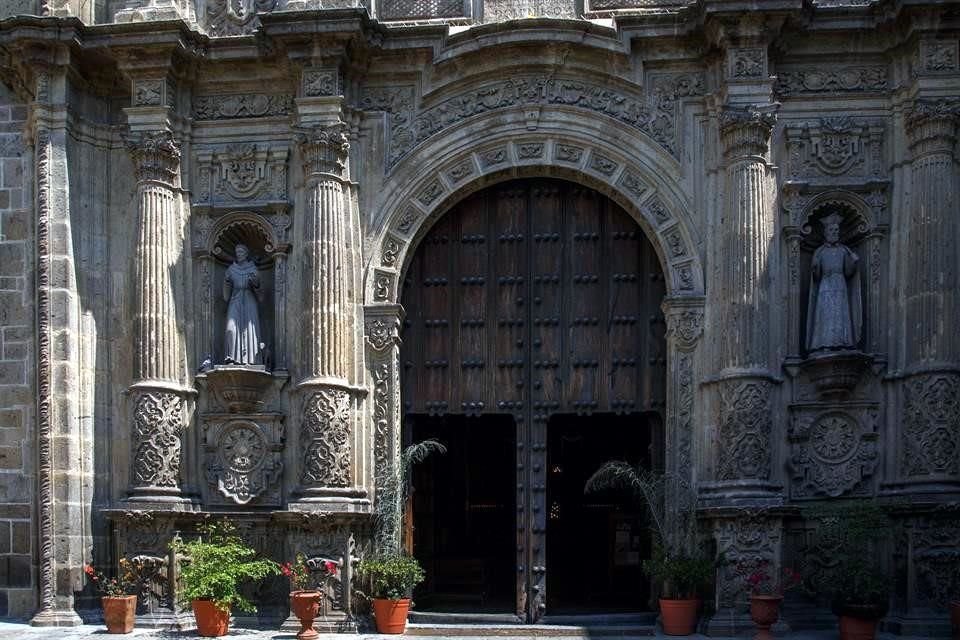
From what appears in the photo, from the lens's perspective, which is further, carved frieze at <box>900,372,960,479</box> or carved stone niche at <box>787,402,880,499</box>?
carved stone niche at <box>787,402,880,499</box>

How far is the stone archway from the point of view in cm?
1266

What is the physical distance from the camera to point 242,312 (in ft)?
43.0

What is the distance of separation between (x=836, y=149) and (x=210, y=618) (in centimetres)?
803

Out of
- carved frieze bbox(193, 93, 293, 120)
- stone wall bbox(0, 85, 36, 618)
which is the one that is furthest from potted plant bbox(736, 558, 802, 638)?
stone wall bbox(0, 85, 36, 618)

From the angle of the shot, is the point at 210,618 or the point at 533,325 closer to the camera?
the point at 210,618

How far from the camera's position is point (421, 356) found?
526 inches

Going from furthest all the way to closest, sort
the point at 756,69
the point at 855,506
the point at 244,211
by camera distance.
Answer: the point at 244,211, the point at 756,69, the point at 855,506

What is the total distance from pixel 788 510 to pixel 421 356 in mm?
4275

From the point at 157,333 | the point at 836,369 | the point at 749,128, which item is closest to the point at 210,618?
the point at 157,333

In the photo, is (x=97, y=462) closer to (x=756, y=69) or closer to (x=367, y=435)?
(x=367, y=435)

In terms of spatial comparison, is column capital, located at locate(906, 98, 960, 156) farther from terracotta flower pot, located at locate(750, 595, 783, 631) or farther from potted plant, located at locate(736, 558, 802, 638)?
terracotta flower pot, located at locate(750, 595, 783, 631)

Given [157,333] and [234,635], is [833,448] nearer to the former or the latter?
[234,635]

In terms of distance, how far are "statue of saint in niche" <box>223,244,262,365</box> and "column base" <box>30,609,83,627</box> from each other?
10.2 feet

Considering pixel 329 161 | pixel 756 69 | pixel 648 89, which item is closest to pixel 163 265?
pixel 329 161
